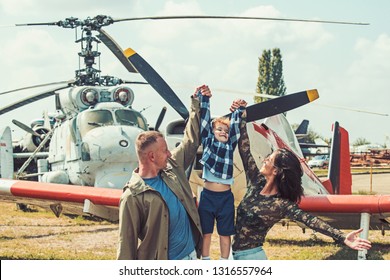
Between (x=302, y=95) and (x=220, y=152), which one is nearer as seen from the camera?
(x=220, y=152)

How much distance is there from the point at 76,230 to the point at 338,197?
437 cm

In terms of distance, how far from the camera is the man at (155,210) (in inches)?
118

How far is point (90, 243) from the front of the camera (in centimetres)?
768

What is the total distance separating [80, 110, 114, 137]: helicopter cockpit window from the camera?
9828 millimetres

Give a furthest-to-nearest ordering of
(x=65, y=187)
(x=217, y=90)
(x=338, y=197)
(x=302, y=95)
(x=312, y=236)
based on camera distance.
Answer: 1. (x=312, y=236)
2. (x=65, y=187)
3. (x=338, y=197)
4. (x=217, y=90)
5. (x=302, y=95)

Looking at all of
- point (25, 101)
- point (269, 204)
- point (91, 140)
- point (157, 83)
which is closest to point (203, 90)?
point (269, 204)

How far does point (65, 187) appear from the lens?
657cm

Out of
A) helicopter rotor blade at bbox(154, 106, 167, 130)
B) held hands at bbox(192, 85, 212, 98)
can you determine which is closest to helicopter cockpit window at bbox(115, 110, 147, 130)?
helicopter rotor blade at bbox(154, 106, 167, 130)

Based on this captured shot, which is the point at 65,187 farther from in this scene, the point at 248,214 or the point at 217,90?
the point at 248,214

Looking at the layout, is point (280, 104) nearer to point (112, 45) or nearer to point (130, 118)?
point (130, 118)

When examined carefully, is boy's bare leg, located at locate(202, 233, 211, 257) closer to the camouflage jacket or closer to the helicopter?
the camouflage jacket

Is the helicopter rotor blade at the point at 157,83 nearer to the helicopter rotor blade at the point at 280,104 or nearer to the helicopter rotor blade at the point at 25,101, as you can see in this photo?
the helicopter rotor blade at the point at 280,104

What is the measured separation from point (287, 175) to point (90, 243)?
495cm
